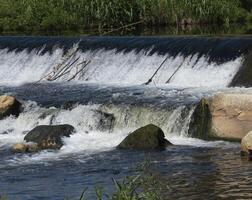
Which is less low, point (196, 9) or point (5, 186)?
point (196, 9)

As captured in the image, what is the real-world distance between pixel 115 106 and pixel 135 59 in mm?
6767

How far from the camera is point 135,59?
2636 cm

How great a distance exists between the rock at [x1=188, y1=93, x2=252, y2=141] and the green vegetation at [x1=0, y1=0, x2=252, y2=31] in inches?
774

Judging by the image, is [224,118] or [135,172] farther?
[224,118]

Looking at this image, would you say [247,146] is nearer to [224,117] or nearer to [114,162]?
[224,117]

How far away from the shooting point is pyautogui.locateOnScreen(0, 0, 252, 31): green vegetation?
38.6 m


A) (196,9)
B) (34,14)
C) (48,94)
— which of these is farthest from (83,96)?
(34,14)

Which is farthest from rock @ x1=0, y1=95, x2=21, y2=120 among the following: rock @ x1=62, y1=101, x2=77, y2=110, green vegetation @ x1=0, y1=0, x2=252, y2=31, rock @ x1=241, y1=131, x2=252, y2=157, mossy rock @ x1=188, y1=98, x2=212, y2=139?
green vegetation @ x1=0, y1=0, x2=252, y2=31

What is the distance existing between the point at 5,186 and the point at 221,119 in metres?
5.94

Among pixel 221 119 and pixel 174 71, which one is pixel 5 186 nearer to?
pixel 221 119

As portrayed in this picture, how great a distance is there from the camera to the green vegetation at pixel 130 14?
127 feet

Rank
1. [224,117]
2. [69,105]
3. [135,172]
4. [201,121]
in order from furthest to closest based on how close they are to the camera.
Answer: [69,105]
[201,121]
[224,117]
[135,172]

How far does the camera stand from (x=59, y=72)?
27.9m

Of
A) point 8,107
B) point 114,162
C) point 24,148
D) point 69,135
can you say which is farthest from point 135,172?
point 8,107
